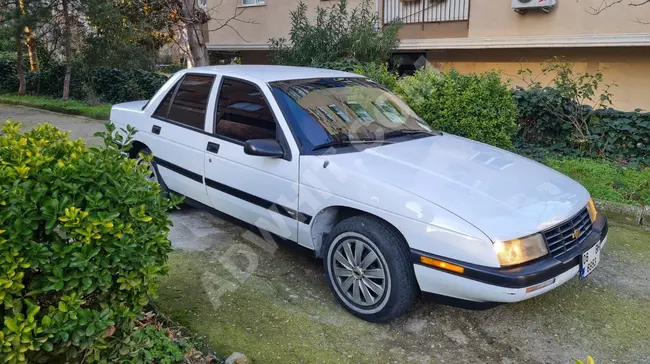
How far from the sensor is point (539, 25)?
9188 mm

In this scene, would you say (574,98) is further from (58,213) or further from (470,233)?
(58,213)

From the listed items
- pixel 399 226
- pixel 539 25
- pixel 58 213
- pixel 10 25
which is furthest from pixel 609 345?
pixel 10 25

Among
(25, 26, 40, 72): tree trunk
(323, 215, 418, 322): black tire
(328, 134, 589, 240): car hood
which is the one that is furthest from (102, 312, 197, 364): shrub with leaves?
(25, 26, 40, 72): tree trunk

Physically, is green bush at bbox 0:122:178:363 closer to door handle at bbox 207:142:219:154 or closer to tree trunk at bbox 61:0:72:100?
door handle at bbox 207:142:219:154

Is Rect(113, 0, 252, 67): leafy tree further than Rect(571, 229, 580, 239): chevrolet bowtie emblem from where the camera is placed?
Yes

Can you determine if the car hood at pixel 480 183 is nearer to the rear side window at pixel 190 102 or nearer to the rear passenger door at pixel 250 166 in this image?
the rear passenger door at pixel 250 166

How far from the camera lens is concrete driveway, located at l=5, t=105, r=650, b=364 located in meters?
3.05

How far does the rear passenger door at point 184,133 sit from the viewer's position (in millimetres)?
4445

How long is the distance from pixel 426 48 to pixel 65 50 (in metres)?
11.1

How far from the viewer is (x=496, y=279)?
277 centimetres

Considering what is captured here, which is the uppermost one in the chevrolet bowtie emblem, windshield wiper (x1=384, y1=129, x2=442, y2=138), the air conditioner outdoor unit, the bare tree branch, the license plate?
the air conditioner outdoor unit

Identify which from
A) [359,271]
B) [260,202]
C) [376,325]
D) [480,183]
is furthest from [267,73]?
[376,325]

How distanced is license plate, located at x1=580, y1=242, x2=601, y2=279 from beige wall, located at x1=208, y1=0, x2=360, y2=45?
943cm

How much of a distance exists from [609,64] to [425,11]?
378 centimetres
